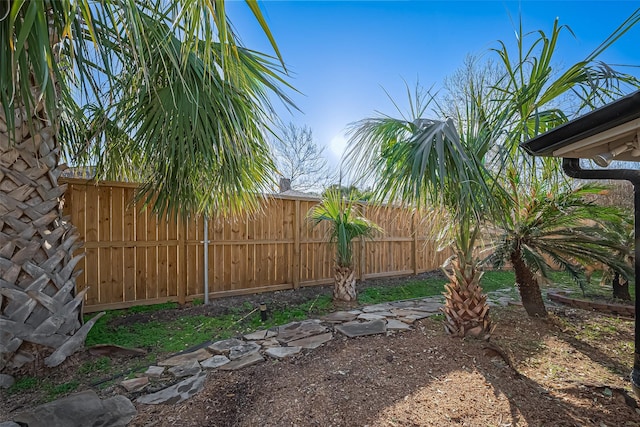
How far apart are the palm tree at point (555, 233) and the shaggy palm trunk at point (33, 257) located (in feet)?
15.0

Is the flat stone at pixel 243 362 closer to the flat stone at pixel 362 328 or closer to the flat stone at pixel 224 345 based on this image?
the flat stone at pixel 224 345

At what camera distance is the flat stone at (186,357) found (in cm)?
288

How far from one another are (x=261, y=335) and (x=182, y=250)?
7.04 feet

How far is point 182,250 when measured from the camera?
489 cm

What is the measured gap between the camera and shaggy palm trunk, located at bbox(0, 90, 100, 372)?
237cm

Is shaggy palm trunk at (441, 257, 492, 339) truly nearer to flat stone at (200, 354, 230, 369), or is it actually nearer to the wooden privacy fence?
the wooden privacy fence

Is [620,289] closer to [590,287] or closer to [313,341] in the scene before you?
[590,287]

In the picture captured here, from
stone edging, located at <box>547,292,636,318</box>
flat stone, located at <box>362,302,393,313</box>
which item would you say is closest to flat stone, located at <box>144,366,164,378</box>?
flat stone, located at <box>362,302,393,313</box>

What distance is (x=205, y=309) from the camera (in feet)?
15.3

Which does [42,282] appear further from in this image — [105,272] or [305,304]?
[305,304]

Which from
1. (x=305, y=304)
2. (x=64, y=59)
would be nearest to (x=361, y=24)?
(x=64, y=59)

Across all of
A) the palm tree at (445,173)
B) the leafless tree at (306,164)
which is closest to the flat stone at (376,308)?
the palm tree at (445,173)

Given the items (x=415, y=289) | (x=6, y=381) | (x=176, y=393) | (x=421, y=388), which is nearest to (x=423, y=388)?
(x=421, y=388)

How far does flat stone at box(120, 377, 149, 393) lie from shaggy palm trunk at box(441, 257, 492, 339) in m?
3.08
